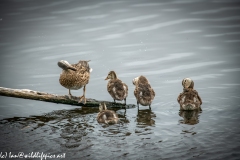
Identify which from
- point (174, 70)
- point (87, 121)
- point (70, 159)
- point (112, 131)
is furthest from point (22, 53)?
point (70, 159)

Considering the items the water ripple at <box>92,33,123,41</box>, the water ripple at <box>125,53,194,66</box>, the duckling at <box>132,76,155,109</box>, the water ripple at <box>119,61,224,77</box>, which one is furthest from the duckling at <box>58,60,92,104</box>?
the water ripple at <box>92,33,123,41</box>

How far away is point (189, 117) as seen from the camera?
5.83m

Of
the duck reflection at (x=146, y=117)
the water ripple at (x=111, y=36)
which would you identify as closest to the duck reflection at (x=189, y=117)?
the duck reflection at (x=146, y=117)

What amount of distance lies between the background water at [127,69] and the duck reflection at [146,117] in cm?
2

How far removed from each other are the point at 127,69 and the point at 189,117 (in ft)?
11.7

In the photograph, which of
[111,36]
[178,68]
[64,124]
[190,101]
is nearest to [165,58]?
[178,68]

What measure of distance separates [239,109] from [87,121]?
2.58 meters

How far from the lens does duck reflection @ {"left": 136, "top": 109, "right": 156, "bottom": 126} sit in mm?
5586

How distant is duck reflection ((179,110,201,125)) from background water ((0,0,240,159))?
16mm

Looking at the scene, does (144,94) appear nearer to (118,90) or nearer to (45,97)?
(118,90)

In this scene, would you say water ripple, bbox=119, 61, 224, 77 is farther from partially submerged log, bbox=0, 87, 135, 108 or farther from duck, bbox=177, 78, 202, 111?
duck, bbox=177, 78, 202, 111

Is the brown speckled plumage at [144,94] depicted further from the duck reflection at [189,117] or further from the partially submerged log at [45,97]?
the duck reflection at [189,117]

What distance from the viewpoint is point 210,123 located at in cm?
539

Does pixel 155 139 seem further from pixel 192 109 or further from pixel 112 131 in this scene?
pixel 192 109
